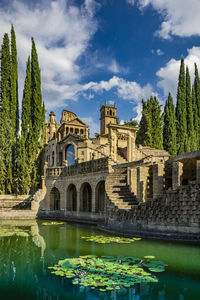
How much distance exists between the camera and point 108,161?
20.5m

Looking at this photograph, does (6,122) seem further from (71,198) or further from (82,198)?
(82,198)

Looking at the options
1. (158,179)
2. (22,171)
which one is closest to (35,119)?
(22,171)

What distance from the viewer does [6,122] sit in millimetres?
31516

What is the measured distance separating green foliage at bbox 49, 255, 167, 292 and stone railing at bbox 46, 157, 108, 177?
37.2ft

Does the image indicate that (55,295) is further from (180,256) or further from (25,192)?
(25,192)

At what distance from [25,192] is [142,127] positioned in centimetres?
1741

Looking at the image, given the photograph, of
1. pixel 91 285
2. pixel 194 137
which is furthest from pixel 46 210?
pixel 194 137

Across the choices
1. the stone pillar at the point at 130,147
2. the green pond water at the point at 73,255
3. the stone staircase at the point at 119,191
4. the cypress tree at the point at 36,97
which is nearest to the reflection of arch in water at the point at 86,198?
the stone pillar at the point at 130,147

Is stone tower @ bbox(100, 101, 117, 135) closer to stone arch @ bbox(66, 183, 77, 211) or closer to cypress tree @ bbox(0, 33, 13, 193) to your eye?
cypress tree @ bbox(0, 33, 13, 193)

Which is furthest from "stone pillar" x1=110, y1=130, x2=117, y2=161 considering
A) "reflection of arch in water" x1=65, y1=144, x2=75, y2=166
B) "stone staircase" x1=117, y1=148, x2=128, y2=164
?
"reflection of arch in water" x1=65, y1=144, x2=75, y2=166

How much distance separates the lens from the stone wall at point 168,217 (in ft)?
42.3

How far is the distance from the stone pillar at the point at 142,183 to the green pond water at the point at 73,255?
12.2 feet

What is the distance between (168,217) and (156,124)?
2599cm

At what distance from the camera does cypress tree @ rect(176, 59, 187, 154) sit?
142ft
